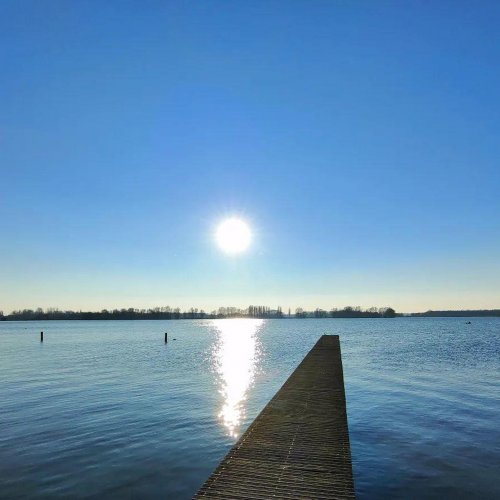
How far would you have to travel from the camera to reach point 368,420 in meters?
21.3

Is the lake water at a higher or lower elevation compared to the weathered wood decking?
lower

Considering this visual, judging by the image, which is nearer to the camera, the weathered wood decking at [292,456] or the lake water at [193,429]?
the weathered wood decking at [292,456]

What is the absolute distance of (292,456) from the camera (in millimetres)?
11875

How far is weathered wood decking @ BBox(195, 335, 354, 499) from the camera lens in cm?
971

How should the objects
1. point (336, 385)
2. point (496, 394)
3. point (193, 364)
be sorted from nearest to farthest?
point (336, 385) < point (496, 394) < point (193, 364)

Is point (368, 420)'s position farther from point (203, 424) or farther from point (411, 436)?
point (203, 424)

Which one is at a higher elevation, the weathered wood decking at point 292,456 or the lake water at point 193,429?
the weathered wood decking at point 292,456

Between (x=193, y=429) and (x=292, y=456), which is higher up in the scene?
(x=292, y=456)

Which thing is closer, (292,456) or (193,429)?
(292,456)

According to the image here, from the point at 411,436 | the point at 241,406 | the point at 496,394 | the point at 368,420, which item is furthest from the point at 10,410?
the point at 496,394

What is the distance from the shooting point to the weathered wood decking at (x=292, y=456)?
9709mm

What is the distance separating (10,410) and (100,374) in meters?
13.8

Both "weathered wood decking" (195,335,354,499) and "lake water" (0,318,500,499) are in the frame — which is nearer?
"weathered wood decking" (195,335,354,499)

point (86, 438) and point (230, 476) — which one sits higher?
point (230, 476)
